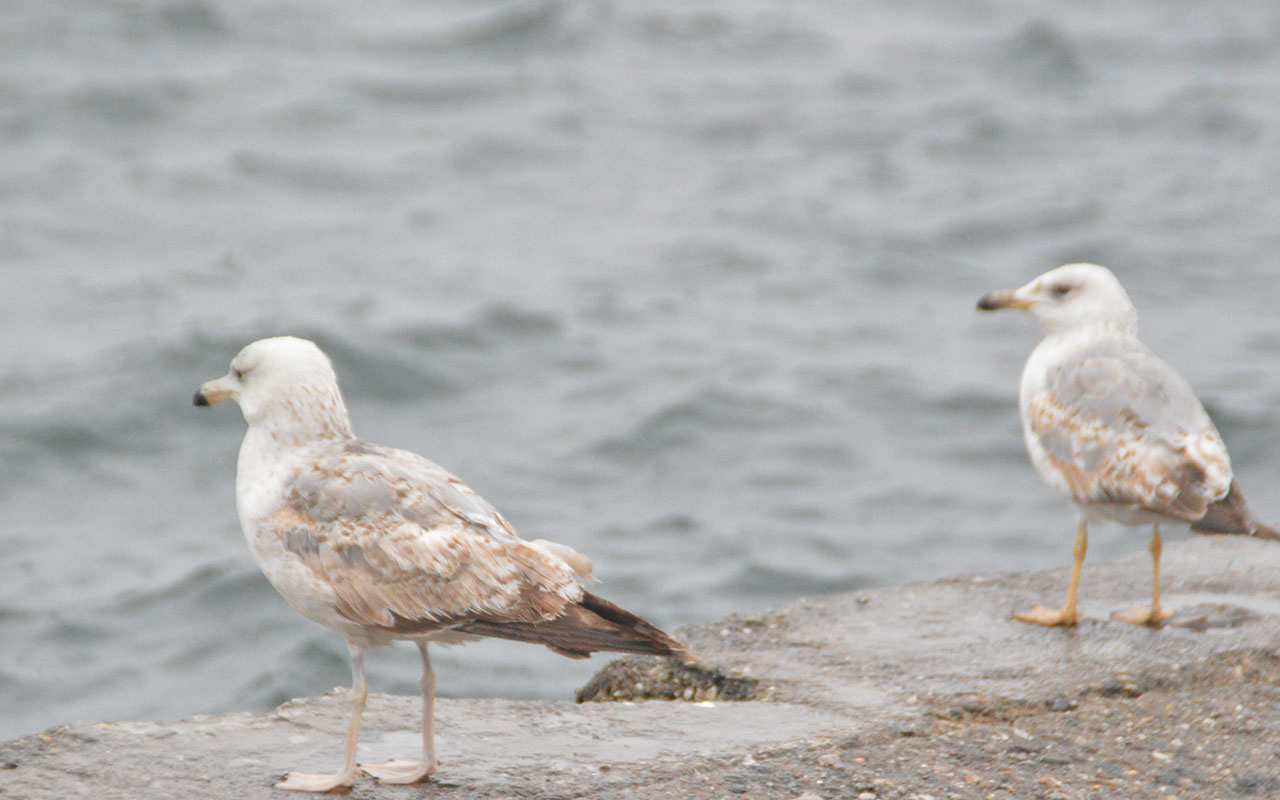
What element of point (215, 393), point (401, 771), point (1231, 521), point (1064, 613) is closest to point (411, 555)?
point (401, 771)

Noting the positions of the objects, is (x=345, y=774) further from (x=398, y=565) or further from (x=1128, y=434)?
(x=1128, y=434)

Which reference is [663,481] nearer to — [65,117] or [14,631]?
[14,631]

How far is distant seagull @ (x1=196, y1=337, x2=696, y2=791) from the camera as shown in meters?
4.61

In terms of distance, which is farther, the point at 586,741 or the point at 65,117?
the point at 65,117

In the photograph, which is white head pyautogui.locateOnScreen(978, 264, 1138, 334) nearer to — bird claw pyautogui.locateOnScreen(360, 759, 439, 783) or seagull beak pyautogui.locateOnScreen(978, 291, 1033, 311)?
seagull beak pyautogui.locateOnScreen(978, 291, 1033, 311)

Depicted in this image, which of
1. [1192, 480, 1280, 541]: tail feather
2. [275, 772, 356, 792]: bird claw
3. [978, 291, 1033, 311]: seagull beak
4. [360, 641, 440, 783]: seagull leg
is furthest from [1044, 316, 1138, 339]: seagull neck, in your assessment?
[275, 772, 356, 792]: bird claw

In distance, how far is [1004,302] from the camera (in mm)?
7398

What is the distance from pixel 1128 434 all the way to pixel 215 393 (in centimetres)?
339

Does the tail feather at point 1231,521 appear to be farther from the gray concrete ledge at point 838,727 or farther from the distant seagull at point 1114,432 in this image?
the gray concrete ledge at point 838,727

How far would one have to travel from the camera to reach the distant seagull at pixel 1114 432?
6117 millimetres

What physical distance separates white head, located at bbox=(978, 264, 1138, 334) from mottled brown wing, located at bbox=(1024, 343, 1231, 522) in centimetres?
21

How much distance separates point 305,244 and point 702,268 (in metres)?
3.36

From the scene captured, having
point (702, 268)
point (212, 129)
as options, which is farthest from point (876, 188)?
point (212, 129)

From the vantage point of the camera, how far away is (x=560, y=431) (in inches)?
465
